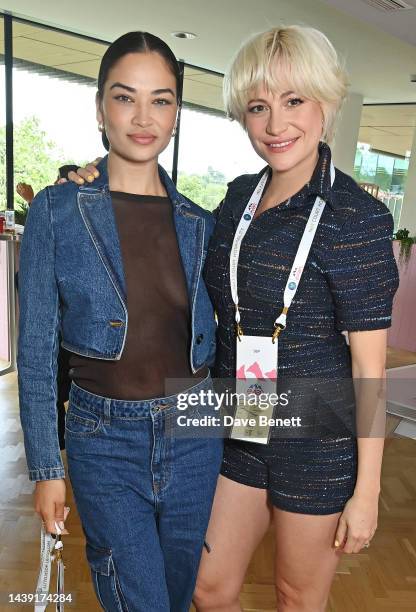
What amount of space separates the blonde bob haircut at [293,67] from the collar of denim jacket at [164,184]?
10.6 inches

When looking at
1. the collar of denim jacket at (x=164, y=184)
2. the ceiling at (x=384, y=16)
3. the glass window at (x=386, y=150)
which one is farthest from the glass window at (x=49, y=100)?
the collar of denim jacket at (x=164, y=184)

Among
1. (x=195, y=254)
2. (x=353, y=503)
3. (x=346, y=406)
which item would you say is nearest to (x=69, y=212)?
(x=195, y=254)

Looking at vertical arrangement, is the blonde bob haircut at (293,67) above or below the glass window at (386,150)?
below

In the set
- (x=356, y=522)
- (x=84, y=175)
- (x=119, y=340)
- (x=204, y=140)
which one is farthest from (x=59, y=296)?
(x=204, y=140)

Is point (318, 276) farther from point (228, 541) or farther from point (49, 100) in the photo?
point (49, 100)

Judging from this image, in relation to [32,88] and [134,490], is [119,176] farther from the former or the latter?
[32,88]

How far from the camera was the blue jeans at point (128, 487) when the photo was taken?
129 cm

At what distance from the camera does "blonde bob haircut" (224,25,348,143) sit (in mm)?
1325

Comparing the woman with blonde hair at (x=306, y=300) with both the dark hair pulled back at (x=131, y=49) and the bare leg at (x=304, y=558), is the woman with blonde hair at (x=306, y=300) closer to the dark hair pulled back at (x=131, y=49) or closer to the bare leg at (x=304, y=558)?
the bare leg at (x=304, y=558)

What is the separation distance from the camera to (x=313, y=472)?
1395 mm

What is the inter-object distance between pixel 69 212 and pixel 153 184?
239 mm

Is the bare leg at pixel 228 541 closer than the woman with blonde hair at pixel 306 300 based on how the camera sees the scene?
No

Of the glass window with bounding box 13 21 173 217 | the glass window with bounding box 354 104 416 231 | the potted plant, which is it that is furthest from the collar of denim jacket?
the glass window with bounding box 354 104 416 231

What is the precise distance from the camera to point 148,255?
4.42 ft
